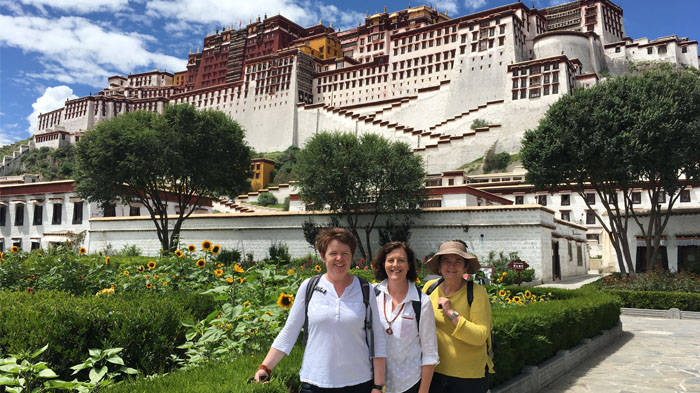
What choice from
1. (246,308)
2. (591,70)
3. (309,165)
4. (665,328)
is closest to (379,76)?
(591,70)

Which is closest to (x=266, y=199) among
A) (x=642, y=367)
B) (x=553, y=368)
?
(x=642, y=367)

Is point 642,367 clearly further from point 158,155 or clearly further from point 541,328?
point 158,155

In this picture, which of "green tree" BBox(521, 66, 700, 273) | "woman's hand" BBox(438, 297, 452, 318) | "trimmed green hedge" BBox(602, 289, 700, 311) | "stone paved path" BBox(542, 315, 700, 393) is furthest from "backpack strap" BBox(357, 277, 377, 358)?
"green tree" BBox(521, 66, 700, 273)

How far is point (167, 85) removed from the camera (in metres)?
114

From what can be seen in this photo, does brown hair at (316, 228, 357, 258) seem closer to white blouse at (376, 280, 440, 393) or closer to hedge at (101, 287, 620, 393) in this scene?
white blouse at (376, 280, 440, 393)

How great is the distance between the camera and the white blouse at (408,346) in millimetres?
3447

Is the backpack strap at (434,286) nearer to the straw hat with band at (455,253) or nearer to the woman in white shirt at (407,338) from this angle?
the straw hat with band at (455,253)

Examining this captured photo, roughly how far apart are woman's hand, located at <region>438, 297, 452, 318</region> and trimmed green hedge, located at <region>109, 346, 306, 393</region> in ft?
4.25

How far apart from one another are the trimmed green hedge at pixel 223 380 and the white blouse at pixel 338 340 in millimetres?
333

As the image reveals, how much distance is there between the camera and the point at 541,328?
24.7 ft

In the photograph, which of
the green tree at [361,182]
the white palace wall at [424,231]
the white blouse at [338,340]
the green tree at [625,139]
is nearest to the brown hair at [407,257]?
the white blouse at [338,340]

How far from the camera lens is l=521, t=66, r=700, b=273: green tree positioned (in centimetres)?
2231

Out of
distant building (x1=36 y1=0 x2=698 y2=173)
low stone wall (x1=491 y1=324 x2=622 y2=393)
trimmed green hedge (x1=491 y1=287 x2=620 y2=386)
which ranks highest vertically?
distant building (x1=36 y1=0 x2=698 y2=173)

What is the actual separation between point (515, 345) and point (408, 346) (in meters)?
3.84
